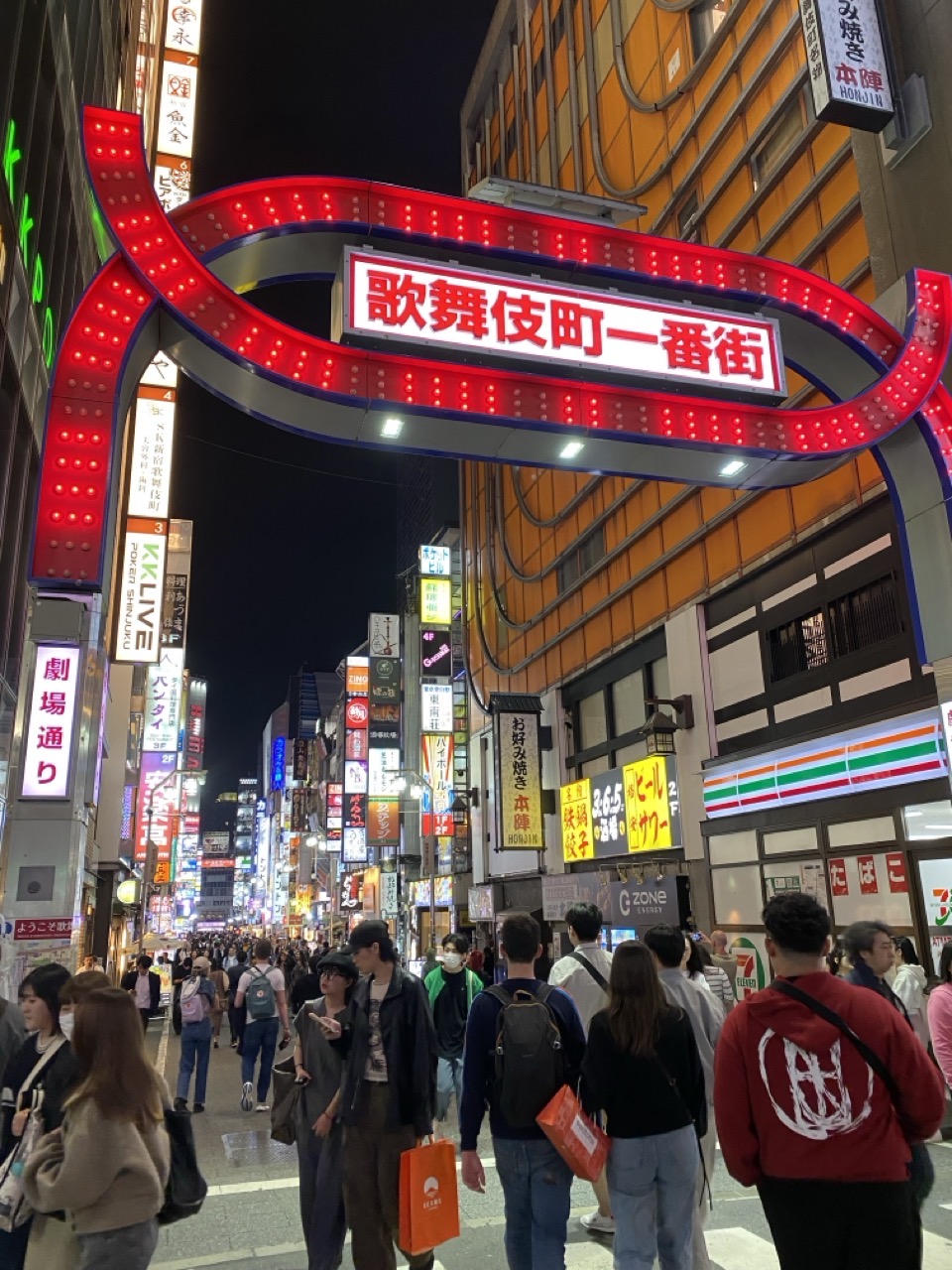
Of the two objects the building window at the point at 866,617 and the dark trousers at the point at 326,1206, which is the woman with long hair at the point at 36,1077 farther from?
the building window at the point at 866,617

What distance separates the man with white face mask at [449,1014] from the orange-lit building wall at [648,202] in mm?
8990

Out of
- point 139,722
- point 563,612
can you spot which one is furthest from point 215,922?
point 563,612

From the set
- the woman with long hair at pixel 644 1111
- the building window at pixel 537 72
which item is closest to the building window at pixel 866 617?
the woman with long hair at pixel 644 1111

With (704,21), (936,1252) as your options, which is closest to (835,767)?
(936,1252)

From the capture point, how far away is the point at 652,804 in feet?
64.1

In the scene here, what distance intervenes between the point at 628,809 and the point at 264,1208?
1447 cm

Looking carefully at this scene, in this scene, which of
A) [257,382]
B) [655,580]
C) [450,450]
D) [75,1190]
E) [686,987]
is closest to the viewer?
[75,1190]

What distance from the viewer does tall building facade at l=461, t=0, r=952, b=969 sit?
40.8ft

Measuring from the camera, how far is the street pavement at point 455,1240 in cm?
566

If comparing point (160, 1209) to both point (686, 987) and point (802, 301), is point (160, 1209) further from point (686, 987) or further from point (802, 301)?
point (802, 301)

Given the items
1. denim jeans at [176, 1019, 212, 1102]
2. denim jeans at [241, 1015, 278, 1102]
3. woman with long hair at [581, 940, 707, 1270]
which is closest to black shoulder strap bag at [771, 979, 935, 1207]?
woman with long hair at [581, 940, 707, 1270]

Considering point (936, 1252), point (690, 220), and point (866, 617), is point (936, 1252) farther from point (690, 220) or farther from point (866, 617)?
point (690, 220)

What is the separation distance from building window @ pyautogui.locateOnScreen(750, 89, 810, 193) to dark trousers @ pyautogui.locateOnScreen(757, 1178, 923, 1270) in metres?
16.4

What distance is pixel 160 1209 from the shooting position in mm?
3705
